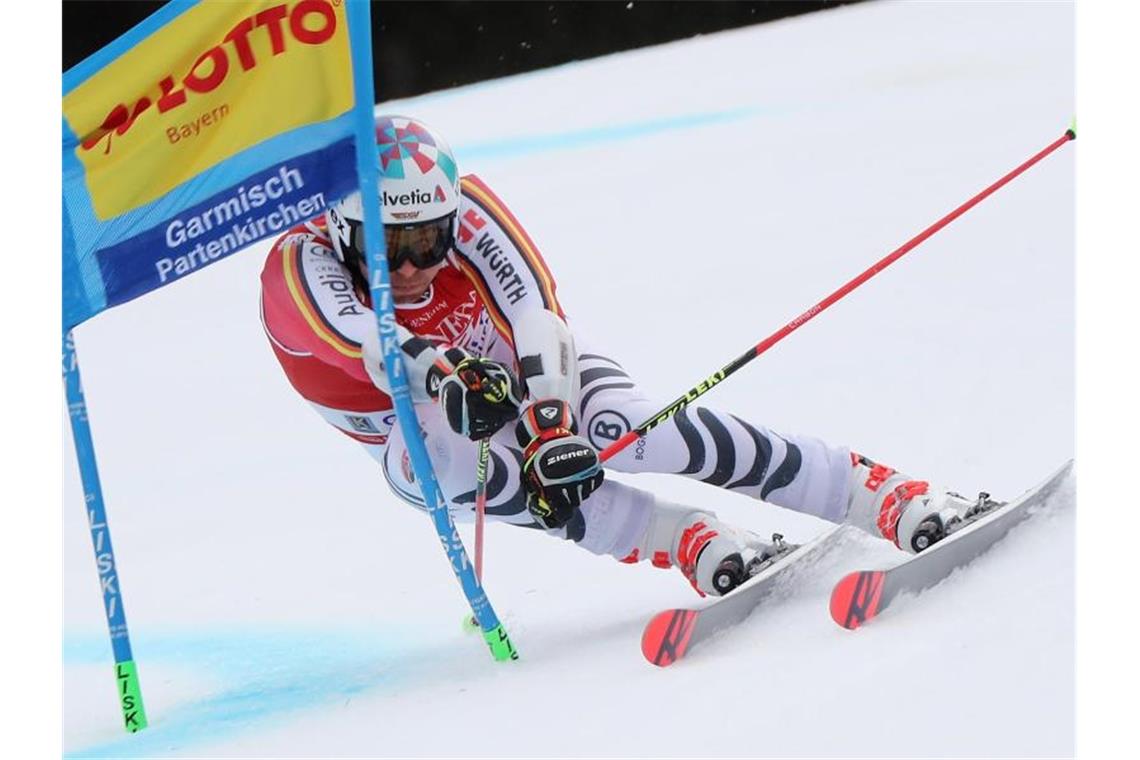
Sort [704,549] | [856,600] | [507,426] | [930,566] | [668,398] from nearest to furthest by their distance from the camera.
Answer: [856,600], [930,566], [704,549], [507,426], [668,398]

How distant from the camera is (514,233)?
156 inches

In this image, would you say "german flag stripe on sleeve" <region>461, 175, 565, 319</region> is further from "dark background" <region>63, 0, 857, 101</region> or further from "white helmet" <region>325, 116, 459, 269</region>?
"dark background" <region>63, 0, 857, 101</region>

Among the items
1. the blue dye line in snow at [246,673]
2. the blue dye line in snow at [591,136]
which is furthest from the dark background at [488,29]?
the blue dye line in snow at [246,673]

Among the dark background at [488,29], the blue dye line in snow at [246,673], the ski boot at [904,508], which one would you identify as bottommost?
the blue dye line in snow at [246,673]

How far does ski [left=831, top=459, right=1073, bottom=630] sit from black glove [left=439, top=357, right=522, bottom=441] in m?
0.81

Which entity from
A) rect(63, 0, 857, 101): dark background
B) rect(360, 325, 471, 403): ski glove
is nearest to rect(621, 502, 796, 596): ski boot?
rect(360, 325, 471, 403): ski glove

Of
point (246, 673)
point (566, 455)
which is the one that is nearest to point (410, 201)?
point (566, 455)

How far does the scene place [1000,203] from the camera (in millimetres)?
7703

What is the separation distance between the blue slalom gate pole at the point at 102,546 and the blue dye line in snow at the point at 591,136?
22.7 feet

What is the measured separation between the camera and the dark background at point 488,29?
36.0 feet

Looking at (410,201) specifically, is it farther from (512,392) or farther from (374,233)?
(512,392)

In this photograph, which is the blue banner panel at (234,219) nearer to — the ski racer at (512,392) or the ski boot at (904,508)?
the ski racer at (512,392)

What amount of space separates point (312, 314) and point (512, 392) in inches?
20.7

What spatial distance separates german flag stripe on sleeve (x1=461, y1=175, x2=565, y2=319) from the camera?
12.8 ft
